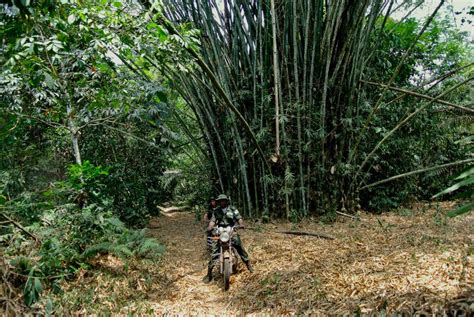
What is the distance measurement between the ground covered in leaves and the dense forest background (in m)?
0.32

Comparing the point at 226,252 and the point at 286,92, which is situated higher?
the point at 286,92

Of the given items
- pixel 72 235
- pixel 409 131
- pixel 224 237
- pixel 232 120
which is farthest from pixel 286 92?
pixel 72 235

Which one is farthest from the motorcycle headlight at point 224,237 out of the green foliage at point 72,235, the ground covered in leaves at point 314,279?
the green foliage at point 72,235

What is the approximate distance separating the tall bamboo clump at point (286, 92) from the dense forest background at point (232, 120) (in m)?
0.02

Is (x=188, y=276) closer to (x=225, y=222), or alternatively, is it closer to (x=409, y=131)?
(x=225, y=222)

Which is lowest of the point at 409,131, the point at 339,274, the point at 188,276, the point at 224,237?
the point at 188,276

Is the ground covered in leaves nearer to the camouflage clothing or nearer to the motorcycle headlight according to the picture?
the camouflage clothing

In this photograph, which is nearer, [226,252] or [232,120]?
[226,252]

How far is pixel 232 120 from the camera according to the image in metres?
4.77

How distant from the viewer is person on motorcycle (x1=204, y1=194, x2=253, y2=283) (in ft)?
10.4

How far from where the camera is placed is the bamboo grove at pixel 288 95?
4.52 metres

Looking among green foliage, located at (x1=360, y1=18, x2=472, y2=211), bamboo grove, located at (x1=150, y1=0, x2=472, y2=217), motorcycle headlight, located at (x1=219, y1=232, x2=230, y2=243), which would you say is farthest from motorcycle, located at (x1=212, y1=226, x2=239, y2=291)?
green foliage, located at (x1=360, y1=18, x2=472, y2=211)

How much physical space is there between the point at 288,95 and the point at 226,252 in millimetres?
2485

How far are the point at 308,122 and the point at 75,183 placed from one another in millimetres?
2851
